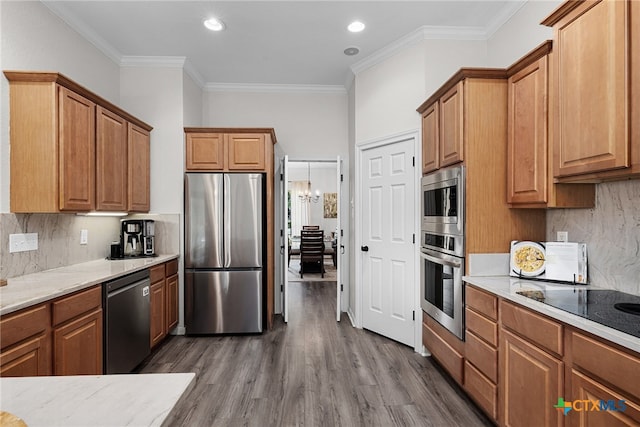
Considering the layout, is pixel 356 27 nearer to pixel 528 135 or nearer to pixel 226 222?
pixel 528 135

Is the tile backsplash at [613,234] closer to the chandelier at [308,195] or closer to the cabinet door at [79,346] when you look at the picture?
the cabinet door at [79,346]

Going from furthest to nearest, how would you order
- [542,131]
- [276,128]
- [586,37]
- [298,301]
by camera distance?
[298,301], [276,128], [542,131], [586,37]

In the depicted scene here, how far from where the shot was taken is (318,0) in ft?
8.78

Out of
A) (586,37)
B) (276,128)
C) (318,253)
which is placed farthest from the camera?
(318,253)

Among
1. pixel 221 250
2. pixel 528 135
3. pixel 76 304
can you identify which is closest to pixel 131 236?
pixel 221 250

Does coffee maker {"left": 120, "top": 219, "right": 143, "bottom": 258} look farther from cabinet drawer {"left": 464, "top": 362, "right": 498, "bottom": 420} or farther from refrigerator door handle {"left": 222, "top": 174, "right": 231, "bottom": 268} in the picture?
cabinet drawer {"left": 464, "top": 362, "right": 498, "bottom": 420}

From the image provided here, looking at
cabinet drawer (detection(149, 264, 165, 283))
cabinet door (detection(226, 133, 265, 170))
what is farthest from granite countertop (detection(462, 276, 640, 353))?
cabinet drawer (detection(149, 264, 165, 283))

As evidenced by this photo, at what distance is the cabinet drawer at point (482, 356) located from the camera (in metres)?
1.95

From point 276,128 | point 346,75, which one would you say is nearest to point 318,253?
point 276,128

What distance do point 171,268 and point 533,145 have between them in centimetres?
341

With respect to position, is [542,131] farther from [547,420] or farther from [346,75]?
[346,75]

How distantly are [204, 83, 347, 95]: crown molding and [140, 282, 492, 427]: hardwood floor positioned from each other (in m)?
3.13

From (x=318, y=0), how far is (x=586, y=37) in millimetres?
1928

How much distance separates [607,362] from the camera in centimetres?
122
